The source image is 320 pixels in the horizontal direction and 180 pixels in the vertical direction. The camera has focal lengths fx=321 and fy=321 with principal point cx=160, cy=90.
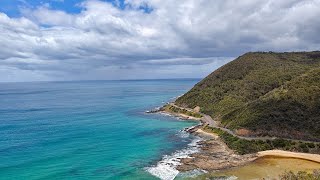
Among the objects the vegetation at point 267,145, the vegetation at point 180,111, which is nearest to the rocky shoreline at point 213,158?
the vegetation at point 267,145

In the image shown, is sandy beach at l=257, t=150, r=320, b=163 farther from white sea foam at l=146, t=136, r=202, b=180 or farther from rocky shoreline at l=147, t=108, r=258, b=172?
white sea foam at l=146, t=136, r=202, b=180

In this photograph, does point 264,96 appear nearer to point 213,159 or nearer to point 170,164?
point 213,159

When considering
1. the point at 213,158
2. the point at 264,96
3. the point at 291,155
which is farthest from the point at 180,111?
the point at 291,155

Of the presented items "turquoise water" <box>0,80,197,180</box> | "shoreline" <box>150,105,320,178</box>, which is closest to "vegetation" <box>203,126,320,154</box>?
"shoreline" <box>150,105,320,178</box>

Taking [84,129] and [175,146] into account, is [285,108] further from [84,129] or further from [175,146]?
[84,129]

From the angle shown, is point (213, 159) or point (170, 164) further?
point (213, 159)

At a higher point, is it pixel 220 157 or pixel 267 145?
pixel 267 145
